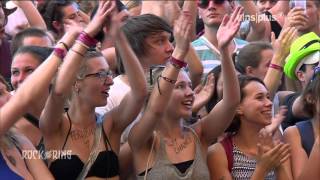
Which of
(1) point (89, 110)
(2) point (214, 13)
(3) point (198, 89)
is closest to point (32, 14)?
(2) point (214, 13)

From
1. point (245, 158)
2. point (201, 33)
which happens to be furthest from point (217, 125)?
point (201, 33)

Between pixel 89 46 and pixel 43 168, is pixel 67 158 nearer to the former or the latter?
pixel 43 168

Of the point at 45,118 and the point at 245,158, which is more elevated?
the point at 45,118

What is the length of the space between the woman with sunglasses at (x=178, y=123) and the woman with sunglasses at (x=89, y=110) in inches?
3.9

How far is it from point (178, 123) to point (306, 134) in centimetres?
71

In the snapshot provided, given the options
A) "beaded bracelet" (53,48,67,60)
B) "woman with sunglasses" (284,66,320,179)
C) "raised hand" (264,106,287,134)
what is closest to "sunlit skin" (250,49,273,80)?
"woman with sunglasses" (284,66,320,179)

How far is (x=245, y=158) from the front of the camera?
4.37 metres

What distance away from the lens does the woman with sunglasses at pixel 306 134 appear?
4.32 m

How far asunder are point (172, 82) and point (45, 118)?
633mm

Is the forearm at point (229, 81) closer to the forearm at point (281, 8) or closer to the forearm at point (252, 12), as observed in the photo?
the forearm at point (252, 12)

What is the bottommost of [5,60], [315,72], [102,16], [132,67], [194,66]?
[5,60]

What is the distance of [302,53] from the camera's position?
16.8 ft

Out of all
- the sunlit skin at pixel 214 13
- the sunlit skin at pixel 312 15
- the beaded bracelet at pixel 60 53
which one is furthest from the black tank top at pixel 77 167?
the sunlit skin at pixel 312 15

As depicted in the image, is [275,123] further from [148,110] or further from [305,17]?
[305,17]
